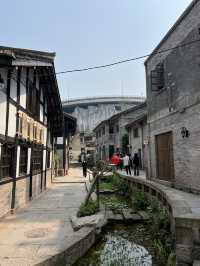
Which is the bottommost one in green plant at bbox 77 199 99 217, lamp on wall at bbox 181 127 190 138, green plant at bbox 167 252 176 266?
green plant at bbox 167 252 176 266

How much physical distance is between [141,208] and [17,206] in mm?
4989

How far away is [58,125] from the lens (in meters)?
16.8

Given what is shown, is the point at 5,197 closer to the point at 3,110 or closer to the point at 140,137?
the point at 3,110

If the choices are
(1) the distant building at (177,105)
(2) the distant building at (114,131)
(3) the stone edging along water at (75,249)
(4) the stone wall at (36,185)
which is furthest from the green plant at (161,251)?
(2) the distant building at (114,131)

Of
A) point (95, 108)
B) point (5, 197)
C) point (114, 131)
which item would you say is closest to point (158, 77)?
point (5, 197)

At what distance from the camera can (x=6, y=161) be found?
734 cm

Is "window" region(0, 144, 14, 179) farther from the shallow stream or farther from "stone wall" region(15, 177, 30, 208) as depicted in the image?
the shallow stream

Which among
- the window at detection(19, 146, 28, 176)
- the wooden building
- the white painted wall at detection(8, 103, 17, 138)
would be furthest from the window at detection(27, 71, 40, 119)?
the white painted wall at detection(8, 103, 17, 138)

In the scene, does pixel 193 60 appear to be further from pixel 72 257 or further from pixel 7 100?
pixel 72 257

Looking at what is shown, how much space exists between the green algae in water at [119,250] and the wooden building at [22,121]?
3183 millimetres

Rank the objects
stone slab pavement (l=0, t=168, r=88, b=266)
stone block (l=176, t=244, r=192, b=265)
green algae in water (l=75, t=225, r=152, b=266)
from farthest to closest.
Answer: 1. green algae in water (l=75, t=225, r=152, b=266)
2. stone block (l=176, t=244, r=192, b=265)
3. stone slab pavement (l=0, t=168, r=88, b=266)

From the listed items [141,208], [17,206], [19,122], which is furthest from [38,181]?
[141,208]

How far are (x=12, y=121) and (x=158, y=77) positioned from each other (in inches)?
301

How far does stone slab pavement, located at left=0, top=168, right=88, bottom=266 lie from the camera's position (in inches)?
177
